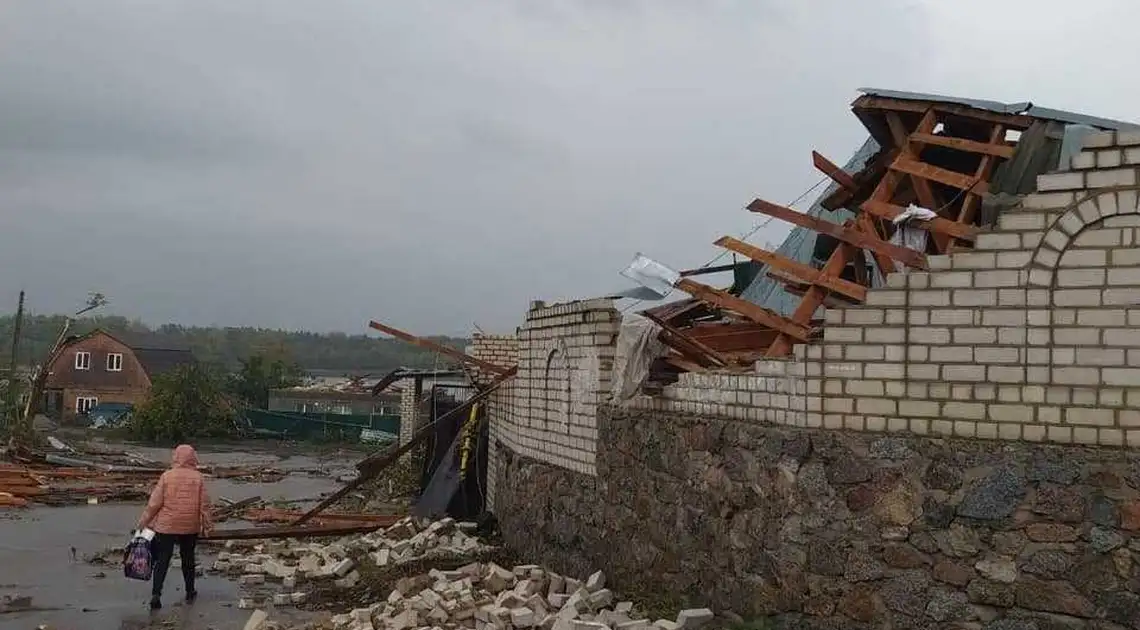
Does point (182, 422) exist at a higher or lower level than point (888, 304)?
lower

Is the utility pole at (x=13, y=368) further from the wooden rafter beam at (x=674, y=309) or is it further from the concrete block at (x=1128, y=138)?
the concrete block at (x=1128, y=138)

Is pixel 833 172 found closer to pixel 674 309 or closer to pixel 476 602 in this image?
pixel 674 309

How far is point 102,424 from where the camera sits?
41.3 meters

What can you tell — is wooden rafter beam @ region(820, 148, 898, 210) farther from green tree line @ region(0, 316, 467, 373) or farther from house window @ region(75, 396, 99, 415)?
green tree line @ region(0, 316, 467, 373)

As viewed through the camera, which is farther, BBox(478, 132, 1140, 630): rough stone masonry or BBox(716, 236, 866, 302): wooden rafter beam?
BBox(716, 236, 866, 302): wooden rafter beam

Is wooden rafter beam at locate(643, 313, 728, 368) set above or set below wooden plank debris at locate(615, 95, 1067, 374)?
below

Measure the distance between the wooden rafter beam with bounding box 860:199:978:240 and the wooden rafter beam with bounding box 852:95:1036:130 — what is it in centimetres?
76

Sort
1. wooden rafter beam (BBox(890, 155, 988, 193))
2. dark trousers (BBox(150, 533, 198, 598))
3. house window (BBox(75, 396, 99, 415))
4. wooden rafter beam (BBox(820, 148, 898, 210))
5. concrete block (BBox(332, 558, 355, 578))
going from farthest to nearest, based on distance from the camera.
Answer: house window (BBox(75, 396, 99, 415)), concrete block (BBox(332, 558, 355, 578)), dark trousers (BBox(150, 533, 198, 598)), wooden rafter beam (BBox(820, 148, 898, 210)), wooden rafter beam (BBox(890, 155, 988, 193))

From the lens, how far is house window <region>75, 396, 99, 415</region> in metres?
49.2

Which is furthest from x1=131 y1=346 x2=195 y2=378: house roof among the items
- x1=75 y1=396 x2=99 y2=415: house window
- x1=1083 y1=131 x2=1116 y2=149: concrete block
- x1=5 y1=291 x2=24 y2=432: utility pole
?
x1=1083 y1=131 x2=1116 y2=149: concrete block

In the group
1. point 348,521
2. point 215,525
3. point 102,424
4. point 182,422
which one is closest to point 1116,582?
point 348,521

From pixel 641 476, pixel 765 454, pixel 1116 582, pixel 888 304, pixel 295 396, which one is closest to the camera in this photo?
pixel 1116 582

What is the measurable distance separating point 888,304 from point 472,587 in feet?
13.1

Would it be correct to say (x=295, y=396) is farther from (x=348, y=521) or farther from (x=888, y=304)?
(x=888, y=304)
